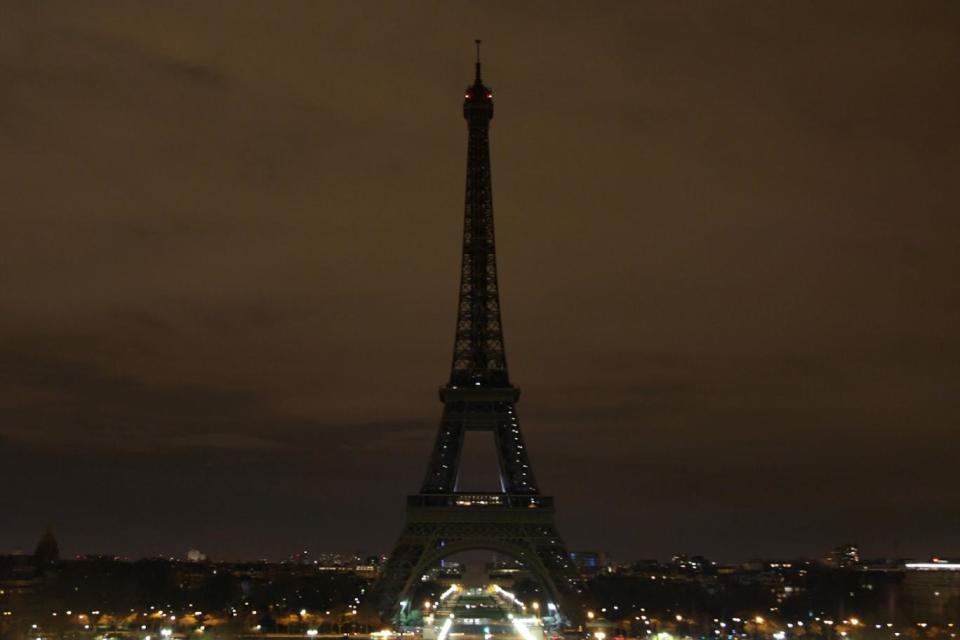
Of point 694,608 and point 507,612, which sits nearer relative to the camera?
point 694,608

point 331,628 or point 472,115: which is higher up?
point 472,115

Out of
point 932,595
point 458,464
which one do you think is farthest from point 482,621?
point 932,595

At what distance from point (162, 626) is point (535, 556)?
3111cm

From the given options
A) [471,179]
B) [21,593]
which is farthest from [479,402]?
[21,593]

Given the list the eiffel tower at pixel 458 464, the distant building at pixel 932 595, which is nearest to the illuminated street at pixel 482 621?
the eiffel tower at pixel 458 464

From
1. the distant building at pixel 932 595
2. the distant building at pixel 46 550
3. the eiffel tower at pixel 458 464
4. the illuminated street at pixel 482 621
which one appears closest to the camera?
the illuminated street at pixel 482 621

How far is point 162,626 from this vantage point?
96688 millimetres

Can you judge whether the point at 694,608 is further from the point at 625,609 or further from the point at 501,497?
the point at 501,497

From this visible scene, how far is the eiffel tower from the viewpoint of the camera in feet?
335

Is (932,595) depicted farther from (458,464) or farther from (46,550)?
(46,550)

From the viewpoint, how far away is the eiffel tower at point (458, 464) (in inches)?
4018

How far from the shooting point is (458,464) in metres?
107

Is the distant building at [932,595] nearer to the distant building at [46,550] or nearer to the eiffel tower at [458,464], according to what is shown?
the eiffel tower at [458,464]

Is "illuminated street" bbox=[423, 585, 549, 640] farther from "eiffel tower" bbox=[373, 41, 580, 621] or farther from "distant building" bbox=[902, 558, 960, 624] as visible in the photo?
"distant building" bbox=[902, 558, 960, 624]
